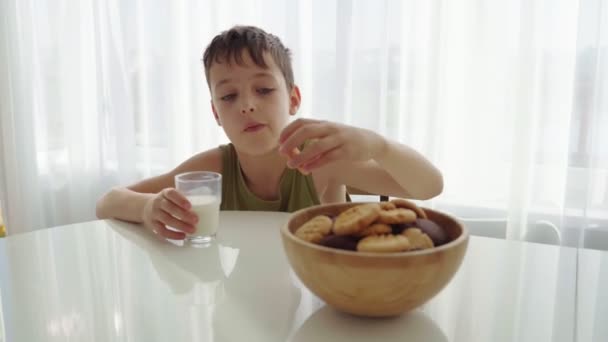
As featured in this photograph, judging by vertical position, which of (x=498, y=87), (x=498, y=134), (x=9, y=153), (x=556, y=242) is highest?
(x=498, y=87)

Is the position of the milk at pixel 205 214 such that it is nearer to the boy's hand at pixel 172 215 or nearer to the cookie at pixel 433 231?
the boy's hand at pixel 172 215

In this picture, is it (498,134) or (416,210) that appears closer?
(416,210)

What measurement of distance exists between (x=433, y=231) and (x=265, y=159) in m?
0.84

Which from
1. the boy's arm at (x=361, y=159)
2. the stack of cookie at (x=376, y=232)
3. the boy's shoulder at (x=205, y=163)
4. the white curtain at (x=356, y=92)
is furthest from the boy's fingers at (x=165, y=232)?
the white curtain at (x=356, y=92)

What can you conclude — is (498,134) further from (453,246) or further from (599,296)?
(453,246)

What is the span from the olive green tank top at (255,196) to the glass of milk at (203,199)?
355mm

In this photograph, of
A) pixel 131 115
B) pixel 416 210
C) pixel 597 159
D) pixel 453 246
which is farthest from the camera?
pixel 131 115

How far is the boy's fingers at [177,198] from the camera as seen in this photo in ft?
2.89

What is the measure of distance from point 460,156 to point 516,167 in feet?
0.61

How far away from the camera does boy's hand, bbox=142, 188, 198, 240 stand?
879mm

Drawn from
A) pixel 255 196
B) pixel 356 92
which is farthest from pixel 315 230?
pixel 356 92

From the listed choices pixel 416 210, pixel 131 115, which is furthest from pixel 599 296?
pixel 131 115

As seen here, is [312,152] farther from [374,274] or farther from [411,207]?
[374,274]

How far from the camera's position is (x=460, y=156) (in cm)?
184
